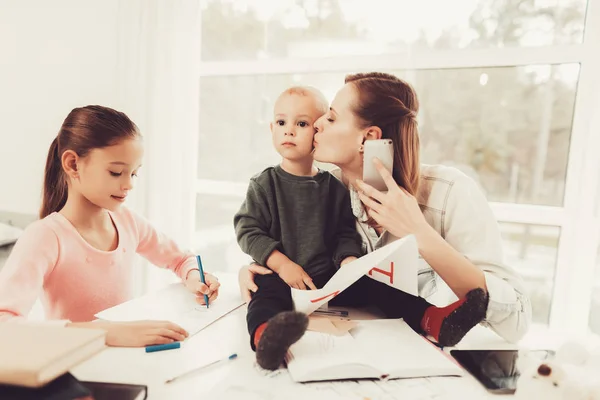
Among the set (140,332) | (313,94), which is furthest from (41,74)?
(140,332)

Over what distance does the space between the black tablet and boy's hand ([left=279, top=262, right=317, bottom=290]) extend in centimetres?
30

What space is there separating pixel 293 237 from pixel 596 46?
1204 millimetres

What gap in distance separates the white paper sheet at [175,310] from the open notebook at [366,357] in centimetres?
23

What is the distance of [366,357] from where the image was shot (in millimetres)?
645

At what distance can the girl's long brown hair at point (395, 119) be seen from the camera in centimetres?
91

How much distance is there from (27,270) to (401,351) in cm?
72

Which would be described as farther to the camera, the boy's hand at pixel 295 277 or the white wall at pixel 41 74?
the white wall at pixel 41 74

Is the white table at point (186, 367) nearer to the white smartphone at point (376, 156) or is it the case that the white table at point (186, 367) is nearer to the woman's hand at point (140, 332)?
the woman's hand at point (140, 332)

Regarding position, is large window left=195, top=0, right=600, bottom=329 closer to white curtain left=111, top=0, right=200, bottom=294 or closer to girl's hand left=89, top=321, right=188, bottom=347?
white curtain left=111, top=0, right=200, bottom=294

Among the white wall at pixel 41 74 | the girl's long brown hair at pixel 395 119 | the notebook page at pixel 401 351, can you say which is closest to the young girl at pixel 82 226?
the notebook page at pixel 401 351

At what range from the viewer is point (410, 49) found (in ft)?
5.13

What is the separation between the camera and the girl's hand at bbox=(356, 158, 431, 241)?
0.81m

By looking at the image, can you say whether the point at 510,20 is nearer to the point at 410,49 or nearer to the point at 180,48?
the point at 410,49

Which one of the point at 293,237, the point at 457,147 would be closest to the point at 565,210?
the point at 457,147
